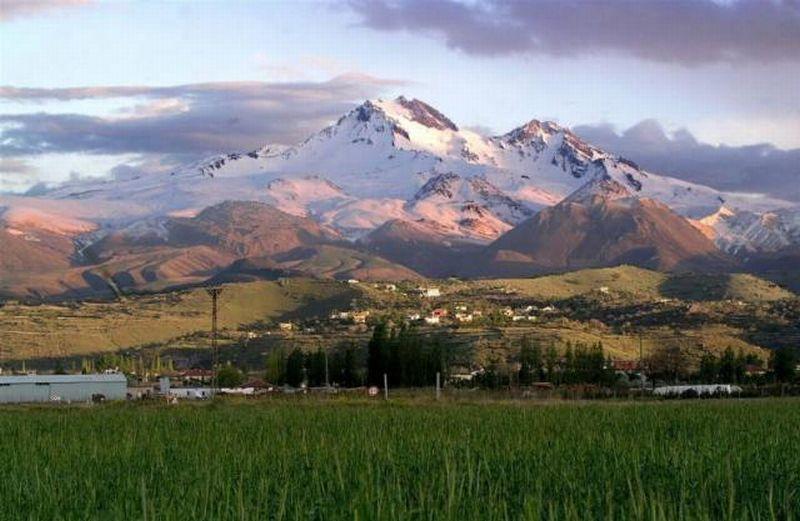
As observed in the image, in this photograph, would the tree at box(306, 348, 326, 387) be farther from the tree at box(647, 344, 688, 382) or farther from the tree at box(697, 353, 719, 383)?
the tree at box(697, 353, 719, 383)

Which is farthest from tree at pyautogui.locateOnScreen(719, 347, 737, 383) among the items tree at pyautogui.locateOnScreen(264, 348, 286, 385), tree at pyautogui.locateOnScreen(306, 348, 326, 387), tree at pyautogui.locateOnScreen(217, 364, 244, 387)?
tree at pyautogui.locateOnScreen(217, 364, 244, 387)

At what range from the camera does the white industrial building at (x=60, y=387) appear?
4323 inches

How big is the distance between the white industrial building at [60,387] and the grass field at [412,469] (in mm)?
67737

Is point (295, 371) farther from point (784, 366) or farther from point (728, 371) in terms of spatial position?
point (784, 366)

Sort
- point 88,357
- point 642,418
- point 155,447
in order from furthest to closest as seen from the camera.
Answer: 1. point 88,357
2. point 642,418
3. point 155,447

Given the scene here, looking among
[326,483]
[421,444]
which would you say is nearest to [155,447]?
[421,444]

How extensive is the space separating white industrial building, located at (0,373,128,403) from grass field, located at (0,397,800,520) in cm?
6774

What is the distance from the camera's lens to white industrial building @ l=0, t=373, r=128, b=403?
360 ft

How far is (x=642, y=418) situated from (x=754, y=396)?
48234mm

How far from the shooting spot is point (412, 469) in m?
25.0

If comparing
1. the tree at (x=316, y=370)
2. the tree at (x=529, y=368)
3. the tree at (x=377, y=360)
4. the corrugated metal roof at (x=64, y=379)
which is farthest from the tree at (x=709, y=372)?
the corrugated metal roof at (x=64, y=379)

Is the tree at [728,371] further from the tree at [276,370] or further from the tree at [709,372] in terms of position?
the tree at [276,370]

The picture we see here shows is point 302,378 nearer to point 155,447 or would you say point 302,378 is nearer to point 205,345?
point 205,345

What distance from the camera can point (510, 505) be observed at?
64.4ft
